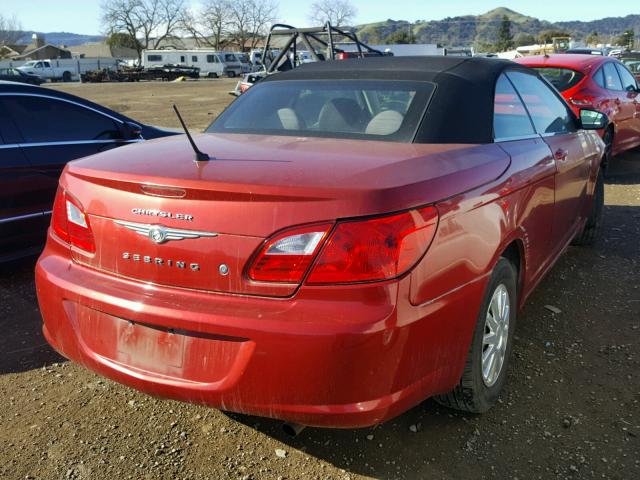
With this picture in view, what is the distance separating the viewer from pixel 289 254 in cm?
192

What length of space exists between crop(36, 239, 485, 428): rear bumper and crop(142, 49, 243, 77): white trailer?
66.2 meters

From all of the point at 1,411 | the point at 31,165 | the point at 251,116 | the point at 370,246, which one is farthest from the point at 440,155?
the point at 31,165

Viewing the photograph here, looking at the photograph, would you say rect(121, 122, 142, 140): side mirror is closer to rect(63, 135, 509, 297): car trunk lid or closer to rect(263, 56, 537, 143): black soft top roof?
rect(263, 56, 537, 143): black soft top roof

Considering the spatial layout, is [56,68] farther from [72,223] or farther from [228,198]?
[228,198]

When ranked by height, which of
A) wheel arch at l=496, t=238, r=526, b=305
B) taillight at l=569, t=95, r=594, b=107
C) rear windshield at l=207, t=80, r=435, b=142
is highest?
rear windshield at l=207, t=80, r=435, b=142

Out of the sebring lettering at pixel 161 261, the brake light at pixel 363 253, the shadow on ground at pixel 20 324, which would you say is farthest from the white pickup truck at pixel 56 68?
the brake light at pixel 363 253

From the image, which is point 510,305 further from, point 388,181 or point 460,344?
point 388,181

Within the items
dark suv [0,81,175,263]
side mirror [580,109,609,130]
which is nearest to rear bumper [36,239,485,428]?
dark suv [0,81,175,263]

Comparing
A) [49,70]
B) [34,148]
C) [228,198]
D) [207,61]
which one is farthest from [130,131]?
[207,61]

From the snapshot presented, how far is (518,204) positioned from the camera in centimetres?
272

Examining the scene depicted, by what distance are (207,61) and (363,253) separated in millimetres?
68181

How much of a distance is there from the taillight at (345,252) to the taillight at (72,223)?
30.4 inches

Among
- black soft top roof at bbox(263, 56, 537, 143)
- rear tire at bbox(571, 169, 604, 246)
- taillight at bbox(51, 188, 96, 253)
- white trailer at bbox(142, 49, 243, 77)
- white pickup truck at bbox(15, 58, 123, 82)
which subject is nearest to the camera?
taillight at bbox(51, 188, 96, 253)

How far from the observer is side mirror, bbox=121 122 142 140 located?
5152 millimetres
